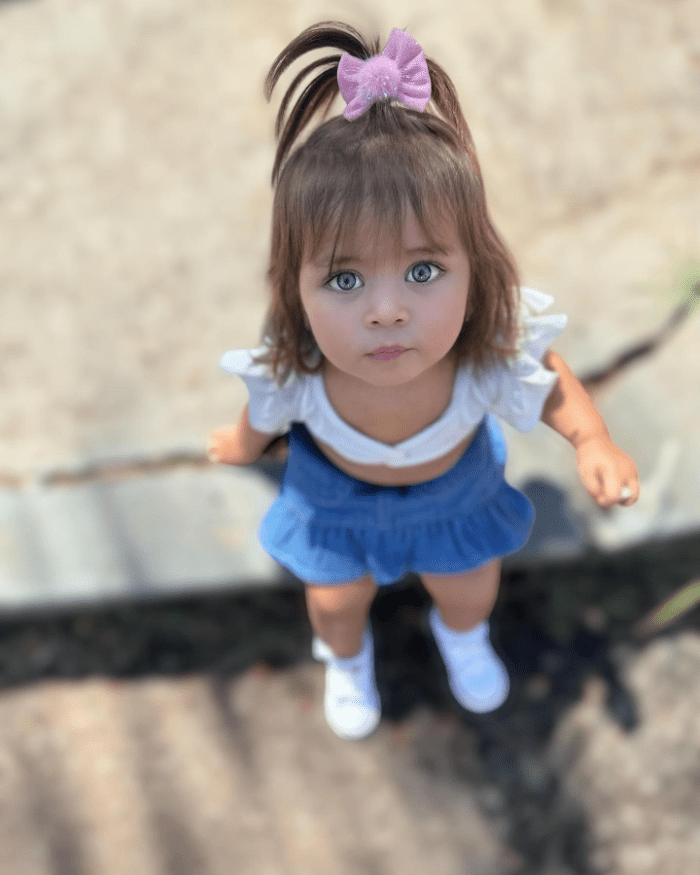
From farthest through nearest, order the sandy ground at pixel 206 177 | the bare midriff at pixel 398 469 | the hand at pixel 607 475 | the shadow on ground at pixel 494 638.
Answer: the sandy ground at pixel 206 177 < the shadow on ground at pixel 494 638 < the bare midriff at pixel 398 469 < the hand at pixel 607 475

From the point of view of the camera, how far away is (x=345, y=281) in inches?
48.5

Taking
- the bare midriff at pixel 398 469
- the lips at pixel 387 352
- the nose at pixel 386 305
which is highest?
the nose at pixel 386 305

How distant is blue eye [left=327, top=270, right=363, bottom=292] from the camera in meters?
1.23

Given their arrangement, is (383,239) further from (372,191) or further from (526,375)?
(526,375)

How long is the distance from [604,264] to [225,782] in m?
1.44

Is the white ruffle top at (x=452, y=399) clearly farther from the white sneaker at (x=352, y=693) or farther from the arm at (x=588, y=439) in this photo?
the white sneaker at (x=352, y=693)

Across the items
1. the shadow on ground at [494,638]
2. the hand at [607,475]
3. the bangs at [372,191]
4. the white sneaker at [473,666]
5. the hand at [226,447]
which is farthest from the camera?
the shadow on ground at [494,638]

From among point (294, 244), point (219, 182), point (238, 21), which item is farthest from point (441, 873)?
point (238, 21)

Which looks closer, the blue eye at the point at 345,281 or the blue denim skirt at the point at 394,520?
the blue eye at the point at 345,281

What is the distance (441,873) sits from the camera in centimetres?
182

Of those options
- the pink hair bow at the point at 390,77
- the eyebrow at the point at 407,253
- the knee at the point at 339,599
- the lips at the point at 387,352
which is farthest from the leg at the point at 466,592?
the pink hair bow at the point at 390,77

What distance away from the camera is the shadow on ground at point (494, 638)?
76.4 inches

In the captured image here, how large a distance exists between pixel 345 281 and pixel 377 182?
13 cm

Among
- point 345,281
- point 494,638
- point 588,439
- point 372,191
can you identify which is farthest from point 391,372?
point 494,638
